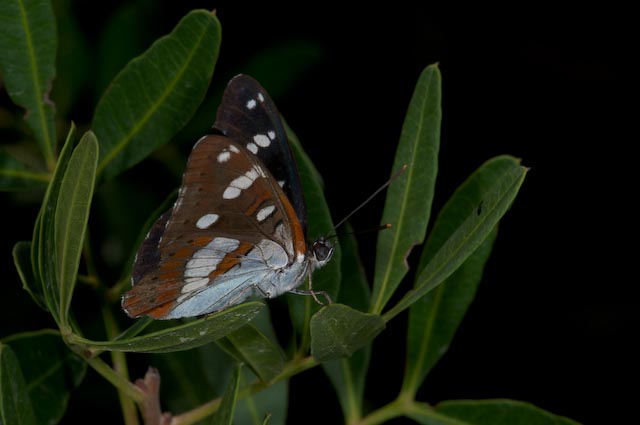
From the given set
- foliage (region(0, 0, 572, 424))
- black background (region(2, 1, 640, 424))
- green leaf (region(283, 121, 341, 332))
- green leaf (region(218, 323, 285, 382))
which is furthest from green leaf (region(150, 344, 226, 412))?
black background (region(2, 1, 640, 424))

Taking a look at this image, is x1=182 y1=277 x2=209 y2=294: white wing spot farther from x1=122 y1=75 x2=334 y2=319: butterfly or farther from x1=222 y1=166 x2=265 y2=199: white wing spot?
x1=222 y1=166 x2=265 y2=199: white wing spot

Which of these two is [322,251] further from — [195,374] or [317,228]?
[195,374]

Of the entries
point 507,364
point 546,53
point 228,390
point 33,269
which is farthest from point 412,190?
point 546,53

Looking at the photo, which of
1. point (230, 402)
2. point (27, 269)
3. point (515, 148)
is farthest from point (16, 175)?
point (515, 148)

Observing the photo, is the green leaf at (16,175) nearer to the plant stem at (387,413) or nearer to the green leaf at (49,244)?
the green leaf at (49,244)

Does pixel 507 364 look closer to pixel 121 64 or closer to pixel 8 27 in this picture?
pixel 121 64
